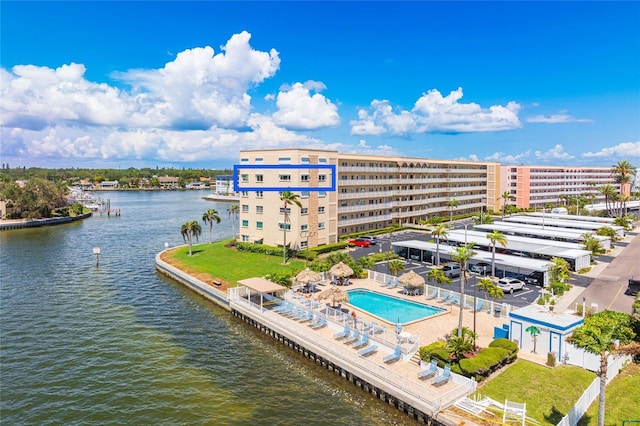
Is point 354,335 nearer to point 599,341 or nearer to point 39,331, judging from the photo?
point 599,341

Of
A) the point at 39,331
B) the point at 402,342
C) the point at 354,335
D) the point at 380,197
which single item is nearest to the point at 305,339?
the point at 354,335

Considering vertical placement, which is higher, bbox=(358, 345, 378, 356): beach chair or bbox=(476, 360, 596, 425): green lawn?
bbox=(358, 345, 378, 356): beach chair

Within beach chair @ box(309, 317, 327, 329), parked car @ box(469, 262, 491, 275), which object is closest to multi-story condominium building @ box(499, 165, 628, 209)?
parked car @ box(469, 262, 491, 275)

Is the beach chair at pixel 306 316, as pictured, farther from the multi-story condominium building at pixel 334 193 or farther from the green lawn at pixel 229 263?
the multi-story condominium building at pixel 334 193

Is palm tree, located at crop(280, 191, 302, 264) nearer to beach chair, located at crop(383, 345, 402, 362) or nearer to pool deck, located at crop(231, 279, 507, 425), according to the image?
pool deck, located at crop(231, 279, 507, 425)

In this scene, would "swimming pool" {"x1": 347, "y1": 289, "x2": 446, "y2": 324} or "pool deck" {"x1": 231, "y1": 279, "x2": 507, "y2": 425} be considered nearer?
"pool deck" {"x1": 231, "y1": 279, "x2": 507, "y2": 425}

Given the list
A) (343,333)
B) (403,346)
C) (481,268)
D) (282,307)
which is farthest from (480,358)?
(481,268)
